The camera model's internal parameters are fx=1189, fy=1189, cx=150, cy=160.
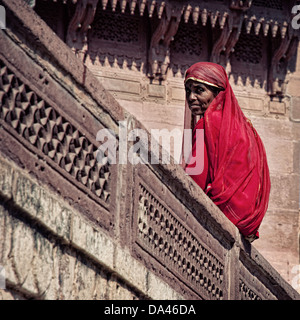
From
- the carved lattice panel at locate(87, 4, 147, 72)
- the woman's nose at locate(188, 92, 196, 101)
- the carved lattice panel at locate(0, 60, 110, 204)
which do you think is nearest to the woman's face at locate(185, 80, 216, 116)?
the woman's nose at locate(188, 92, 196, 101)

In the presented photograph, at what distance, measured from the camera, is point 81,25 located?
48.3ft

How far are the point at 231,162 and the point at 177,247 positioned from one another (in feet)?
6.39

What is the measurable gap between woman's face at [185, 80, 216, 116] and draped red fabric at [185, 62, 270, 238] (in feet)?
0.16

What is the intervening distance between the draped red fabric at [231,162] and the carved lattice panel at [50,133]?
2853 mm

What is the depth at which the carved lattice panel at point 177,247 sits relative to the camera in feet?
24.5

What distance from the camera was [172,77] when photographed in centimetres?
1530

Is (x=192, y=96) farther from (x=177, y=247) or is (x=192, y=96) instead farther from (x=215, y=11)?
(x=215, y=11)

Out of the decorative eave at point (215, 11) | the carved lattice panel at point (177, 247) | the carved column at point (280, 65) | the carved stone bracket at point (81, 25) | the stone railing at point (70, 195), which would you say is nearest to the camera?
the stone railing at point (70, 195)

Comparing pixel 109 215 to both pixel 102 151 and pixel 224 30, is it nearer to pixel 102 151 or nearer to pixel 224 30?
pixel 102 151

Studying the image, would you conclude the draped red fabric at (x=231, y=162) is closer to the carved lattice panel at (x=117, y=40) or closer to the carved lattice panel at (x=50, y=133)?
the carved lattice panel at (x=50, y=133)

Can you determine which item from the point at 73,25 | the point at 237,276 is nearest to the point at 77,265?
the point at 237,276

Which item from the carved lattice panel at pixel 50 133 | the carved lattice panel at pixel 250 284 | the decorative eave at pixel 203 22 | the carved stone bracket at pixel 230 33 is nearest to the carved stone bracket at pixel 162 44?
the decorative eave at pixel 203 22

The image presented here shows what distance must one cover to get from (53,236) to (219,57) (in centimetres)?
964

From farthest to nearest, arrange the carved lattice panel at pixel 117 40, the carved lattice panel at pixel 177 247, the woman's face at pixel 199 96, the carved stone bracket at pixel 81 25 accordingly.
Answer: the carved lattice panel at pixel 117 40
the carved stone bracket at pixel 81 25
the woman's face at pixel 199 96
the carved lattice panel at pixel 177 247
